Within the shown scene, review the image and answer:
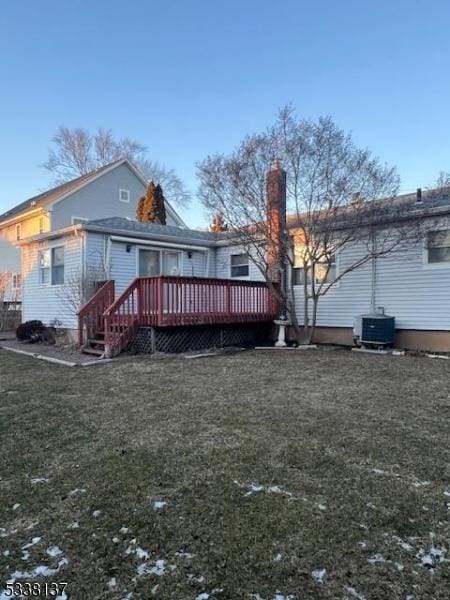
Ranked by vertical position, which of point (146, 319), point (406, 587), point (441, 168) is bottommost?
point (406, 587)

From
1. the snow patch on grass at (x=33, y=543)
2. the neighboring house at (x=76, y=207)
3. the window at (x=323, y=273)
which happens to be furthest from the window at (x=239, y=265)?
the snow patch on grass at (x=33, y=543)

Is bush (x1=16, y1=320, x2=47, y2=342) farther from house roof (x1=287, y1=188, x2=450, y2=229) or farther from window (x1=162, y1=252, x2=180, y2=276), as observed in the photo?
house roof (x1=287, y1=188, x2=450, y2=229)

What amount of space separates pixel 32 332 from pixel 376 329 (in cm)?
961

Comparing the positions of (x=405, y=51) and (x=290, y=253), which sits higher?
(x=405, y=51)

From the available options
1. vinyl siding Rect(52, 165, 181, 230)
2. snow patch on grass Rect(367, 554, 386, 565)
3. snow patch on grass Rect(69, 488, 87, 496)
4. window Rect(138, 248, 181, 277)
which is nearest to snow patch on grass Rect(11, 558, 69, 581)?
snow patch on grass Rect(69, 488, 87, 496)

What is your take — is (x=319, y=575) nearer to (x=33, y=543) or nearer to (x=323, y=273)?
(x=33, y=543)

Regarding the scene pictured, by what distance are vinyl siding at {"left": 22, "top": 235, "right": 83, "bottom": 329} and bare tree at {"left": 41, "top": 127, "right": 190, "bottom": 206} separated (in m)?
19.1

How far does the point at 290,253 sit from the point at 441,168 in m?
4.07

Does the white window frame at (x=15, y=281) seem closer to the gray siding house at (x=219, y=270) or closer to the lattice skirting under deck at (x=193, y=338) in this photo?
the gray siding house at (x=219, y=270)

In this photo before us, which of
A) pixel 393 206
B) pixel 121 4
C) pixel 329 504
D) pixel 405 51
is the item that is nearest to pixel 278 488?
pixel 329 504

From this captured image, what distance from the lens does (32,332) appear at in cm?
1234

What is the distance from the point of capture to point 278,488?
285 centimetres

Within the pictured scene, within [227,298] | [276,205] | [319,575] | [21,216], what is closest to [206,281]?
[227,298]

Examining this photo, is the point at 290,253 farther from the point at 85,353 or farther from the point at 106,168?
the point at 106,168
